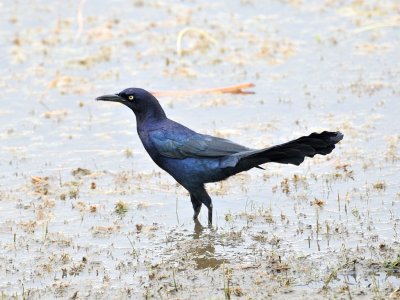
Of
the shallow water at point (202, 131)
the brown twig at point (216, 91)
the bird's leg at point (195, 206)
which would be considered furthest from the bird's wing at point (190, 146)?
the brown twig at point (216, 91)

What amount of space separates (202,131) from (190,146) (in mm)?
2532

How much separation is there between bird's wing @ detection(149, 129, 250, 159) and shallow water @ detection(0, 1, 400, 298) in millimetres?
616

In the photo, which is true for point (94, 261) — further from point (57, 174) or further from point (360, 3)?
point (360, 3)

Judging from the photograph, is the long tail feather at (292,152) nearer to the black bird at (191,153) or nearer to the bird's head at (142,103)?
the black bird at (191,153)

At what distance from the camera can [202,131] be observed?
10.7 metres

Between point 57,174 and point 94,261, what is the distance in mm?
2478

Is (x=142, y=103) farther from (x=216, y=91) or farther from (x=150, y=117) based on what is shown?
(x=216, y=91)

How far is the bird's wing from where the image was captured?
26.6ft

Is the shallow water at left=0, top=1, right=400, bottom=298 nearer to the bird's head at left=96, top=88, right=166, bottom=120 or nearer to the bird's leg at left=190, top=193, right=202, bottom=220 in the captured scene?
the bird's leg at left=190, top=193, right=202, bottom=220

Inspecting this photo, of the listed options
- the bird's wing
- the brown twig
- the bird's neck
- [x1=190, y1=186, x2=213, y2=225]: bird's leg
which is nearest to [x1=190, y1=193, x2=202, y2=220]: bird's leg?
[x1=190, y1=186, x2=213, y2=225]: bird's leg

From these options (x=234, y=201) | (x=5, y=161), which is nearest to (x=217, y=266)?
(x=234, y=201)

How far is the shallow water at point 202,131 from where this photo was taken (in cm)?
705

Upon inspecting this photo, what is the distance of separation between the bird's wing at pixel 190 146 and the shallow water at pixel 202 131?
616mm

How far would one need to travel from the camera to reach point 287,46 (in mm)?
13125
